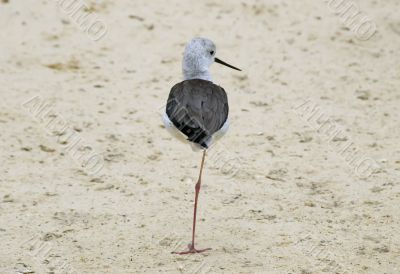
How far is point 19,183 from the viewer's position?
547 centimetres

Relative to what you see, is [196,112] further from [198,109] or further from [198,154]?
[198,154]

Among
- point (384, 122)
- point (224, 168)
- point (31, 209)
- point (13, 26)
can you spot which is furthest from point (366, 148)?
point (13, 26)

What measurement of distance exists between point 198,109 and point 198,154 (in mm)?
1415

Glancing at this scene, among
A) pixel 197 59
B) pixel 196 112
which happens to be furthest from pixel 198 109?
pixel 197 59

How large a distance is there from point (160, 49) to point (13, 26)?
1594mm

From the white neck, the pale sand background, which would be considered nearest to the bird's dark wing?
the white neck

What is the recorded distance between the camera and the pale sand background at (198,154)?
4.75m

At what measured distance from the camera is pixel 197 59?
5258 millimetres

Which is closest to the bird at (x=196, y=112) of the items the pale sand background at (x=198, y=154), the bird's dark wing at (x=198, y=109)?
the bird's dark wing at (x=198, y=109)

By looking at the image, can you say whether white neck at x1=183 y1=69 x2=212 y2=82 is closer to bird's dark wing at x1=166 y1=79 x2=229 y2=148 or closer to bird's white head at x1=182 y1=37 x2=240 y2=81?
bird's white head at x1=182 y1=37 x2=240 y2=81

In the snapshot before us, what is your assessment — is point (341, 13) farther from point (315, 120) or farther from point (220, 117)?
point (220, 117)

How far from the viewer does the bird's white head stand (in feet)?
17.3

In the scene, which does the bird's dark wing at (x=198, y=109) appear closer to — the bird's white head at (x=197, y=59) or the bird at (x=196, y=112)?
the bird at (x=196, y=112)

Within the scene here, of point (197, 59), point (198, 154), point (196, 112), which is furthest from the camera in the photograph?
point (198, 154)
